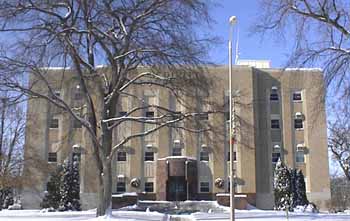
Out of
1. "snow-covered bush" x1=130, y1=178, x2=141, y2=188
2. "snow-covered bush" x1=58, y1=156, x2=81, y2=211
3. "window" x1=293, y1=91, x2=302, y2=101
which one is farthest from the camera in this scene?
"window" x1=293, y1=91, x2=302, y2=101

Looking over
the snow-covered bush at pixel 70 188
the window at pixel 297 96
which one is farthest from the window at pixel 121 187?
the window at pixel 297 96

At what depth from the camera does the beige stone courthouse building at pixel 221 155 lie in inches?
1944

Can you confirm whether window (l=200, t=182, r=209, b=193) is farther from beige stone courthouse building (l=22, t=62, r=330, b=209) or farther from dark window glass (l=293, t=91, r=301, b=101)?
dark window glass (l=293, t=91, r=301, b=101)

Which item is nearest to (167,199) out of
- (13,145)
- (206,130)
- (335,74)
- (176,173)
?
(176,173)

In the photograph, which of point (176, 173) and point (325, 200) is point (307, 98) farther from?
point (176, 173)

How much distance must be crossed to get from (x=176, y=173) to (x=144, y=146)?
5617 mm

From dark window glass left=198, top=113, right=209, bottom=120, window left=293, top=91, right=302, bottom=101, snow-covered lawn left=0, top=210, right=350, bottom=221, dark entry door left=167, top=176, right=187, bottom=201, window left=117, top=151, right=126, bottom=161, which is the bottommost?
snow-covered lawn left=0, top=210, right=350, bottom=221

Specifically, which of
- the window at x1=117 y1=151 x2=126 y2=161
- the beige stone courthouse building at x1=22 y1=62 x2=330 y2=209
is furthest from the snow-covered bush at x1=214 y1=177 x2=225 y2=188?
the window at x1=117 y1=151 x2=126 y2=161

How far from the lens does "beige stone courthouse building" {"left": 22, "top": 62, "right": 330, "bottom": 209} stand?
49375 mm

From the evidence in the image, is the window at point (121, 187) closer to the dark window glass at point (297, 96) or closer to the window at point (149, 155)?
the window at point (149, 155)

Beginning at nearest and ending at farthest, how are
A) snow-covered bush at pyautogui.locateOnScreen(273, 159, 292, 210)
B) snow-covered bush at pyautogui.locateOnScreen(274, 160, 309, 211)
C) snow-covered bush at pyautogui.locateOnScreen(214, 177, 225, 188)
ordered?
1. snow-covered bush at pyautogui.locateOnScreen(274, 160, 309, 211)
2. snow-covered bush at pyautogui.locateOnScreen(273, 159, 292, 210)
3. snow-covered bush at pyautogui.locateOnScreen(214, 177, 225, 188)

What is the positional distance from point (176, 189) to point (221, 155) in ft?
17.6

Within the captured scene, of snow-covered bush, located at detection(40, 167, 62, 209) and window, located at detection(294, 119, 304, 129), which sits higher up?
window, located at detection(294, 119, 304, 129)

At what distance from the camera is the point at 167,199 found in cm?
4781
